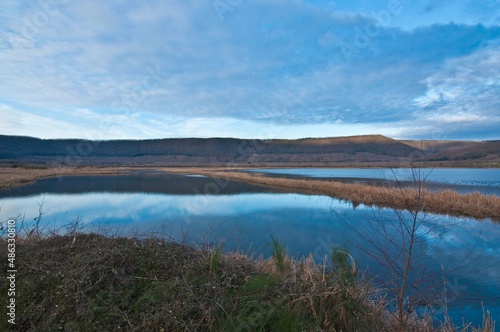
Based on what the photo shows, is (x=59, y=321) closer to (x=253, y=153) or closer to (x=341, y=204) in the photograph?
(x=341, y=204)

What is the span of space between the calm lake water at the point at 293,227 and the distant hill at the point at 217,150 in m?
114

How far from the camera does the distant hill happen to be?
142500mm

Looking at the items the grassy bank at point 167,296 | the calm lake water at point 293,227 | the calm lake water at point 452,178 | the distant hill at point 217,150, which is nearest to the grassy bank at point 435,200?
the calm lake water at point 293,227

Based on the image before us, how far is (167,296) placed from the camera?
13.3 ft

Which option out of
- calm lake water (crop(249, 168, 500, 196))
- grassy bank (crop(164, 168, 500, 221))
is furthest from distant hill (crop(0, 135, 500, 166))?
grassy bank (crop(164, 168, 500, 221))

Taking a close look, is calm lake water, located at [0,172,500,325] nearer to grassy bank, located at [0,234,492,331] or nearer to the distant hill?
grassy bank, located at [0,234,492,331]

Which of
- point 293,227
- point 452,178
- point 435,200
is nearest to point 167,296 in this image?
point 293,227

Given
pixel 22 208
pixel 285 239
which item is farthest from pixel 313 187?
pixel 22 208

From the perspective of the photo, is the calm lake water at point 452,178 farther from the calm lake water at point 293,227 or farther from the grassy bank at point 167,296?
the grassy bank at point 167,296

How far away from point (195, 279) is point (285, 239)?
28.6ft

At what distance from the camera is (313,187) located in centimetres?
3231

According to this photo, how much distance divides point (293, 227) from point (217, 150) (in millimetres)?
145516

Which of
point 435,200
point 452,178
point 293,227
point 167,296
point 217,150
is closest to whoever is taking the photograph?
point 167,296

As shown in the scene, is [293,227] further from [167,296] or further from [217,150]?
[217,150]
